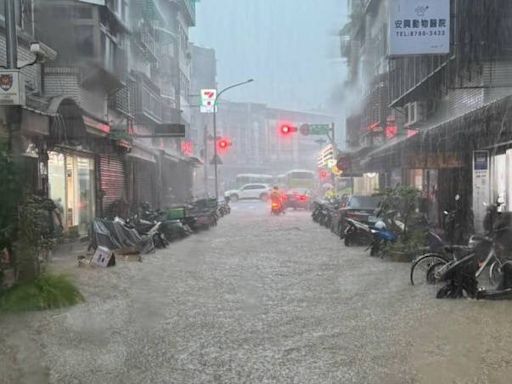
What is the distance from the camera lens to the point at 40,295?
8.44 m

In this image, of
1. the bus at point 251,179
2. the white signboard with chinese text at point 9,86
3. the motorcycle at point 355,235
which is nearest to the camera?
the white signboard with chinese text at point 9,86

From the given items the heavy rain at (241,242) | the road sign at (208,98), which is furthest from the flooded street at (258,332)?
the road sign at (208,98)

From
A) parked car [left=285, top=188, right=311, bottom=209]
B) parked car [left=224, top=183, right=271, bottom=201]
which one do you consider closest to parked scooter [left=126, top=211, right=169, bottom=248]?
parked car [left=285, top=188, right=311, bottom=209]

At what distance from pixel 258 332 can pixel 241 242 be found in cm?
1156

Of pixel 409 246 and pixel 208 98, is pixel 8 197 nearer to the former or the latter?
pixel 409 246

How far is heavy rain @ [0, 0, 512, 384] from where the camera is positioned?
6293 millimetres

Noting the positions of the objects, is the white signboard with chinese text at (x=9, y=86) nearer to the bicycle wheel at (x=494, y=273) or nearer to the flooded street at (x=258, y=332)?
the flooded street at (x=258, y=332)

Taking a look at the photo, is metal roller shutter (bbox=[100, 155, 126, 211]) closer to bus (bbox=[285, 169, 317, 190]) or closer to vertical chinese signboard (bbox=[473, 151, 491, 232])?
vertical chinese signboard (bbox=[473, 151, 491, 232])

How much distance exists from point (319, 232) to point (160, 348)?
637 inches

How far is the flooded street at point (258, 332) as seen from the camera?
571 centimetres

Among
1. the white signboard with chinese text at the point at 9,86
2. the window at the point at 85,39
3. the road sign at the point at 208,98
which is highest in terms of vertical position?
the road sign at the point at 208,98

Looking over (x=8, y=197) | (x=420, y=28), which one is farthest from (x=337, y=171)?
(x=8, y=197)

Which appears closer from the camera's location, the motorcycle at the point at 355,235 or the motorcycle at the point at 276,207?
the motorcycle at the point at 355,235

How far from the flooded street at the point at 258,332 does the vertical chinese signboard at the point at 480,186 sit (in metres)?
5.06
